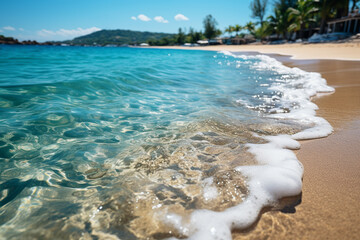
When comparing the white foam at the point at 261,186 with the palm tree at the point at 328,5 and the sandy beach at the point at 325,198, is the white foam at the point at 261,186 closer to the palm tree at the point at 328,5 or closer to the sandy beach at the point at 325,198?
the sandy beach at the point at 325,198

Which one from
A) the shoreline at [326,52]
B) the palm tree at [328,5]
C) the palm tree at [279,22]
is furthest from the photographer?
the palm tree at [279,22]

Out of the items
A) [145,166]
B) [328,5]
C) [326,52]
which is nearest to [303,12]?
[328,5]

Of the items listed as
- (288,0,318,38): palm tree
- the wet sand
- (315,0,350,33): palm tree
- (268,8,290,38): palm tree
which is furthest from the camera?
(268,8,290,38): palm tree

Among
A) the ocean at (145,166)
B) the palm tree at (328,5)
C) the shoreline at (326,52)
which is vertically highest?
the palm tree at (328,5)

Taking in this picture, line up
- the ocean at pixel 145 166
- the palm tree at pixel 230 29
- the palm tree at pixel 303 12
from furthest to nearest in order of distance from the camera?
the palm tree at pixel 230 29 → the palm tree at pixel 303 12 → the ocean at pixel 145 166

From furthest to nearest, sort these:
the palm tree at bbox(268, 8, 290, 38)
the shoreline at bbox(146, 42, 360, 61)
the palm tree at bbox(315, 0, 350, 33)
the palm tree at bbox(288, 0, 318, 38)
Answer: the palm tree at bbox(268, 8, 290, 38) → the palm tree at bbox(288, 0, 318, 38) → the palm tree at bbox(315, 0, 350, 33) → the shoreline at bbox(146, 42, 360, 61)

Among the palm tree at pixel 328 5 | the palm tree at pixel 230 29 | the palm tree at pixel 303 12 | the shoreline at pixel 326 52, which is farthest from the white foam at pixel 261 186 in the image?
the palm tree at pixel 230 29

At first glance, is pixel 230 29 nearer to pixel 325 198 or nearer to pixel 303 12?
pixel 303 12

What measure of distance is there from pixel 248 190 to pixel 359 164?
1.22 metres

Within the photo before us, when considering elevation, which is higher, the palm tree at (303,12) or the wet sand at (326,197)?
the palm tree at (303,12)

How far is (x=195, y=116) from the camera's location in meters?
3.53

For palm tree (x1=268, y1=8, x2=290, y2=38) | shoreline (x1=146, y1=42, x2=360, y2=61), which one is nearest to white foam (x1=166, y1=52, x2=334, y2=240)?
shoreline (x1=146, y1=42, x2=360, y2=61)

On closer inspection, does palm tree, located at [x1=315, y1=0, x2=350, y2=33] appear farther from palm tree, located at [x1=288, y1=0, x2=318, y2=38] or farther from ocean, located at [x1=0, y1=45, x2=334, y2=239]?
ocean, located at [x1=0, y1=45, x2=334, y2=239]

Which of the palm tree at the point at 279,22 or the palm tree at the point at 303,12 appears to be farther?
the palm tree at the point at 279,22
